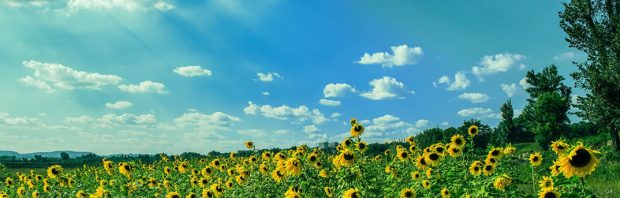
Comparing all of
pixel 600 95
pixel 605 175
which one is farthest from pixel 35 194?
pixel 600 95

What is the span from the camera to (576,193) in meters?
6.27

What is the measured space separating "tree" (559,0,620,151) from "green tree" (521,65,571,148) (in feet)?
77.2

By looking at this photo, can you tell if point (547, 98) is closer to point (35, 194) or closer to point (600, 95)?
point (600, 95)

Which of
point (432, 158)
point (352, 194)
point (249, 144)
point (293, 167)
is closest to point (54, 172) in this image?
point (249, 144)

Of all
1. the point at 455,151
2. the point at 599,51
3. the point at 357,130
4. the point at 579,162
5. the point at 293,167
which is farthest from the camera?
the point at 599,51

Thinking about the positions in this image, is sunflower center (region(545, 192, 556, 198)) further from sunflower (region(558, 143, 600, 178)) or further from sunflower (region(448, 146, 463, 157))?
sunflower (region(448, 146, 463, 157))

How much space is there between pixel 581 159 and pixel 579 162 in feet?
0.14

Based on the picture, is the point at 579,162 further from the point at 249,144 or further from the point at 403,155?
the point at 249,144

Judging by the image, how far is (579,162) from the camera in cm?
586

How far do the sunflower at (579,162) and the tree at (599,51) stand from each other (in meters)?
26.8

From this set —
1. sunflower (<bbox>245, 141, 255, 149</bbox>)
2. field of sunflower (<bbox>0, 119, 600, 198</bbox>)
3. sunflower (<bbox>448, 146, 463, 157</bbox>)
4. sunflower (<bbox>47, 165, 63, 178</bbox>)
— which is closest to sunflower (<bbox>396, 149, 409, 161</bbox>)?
field of sunflower (<bbox>0, 119, 600, 198</bbox>)

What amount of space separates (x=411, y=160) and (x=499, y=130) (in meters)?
71.0

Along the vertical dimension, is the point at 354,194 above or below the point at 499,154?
below

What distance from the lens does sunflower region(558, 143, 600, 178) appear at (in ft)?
19.3
